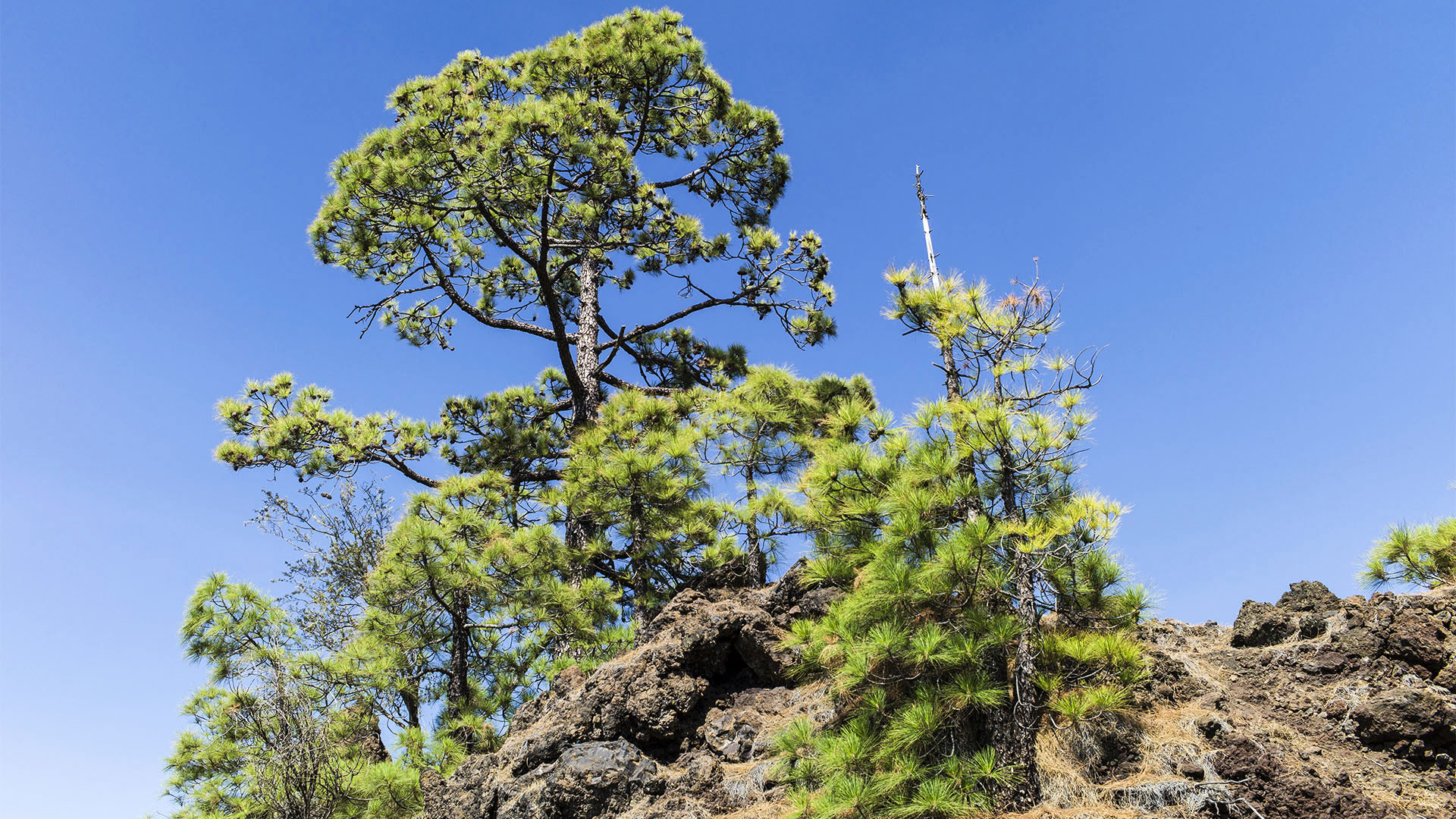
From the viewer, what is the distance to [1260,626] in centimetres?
616

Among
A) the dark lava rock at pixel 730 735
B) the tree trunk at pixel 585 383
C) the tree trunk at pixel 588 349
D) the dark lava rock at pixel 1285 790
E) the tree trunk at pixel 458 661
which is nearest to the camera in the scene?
the dark lava rock at pixel 1285 790

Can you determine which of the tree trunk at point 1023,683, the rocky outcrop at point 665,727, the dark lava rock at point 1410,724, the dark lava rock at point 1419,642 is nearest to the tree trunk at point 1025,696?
the tree trunk at point 1023,683

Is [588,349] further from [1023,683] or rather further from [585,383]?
[1023,683]

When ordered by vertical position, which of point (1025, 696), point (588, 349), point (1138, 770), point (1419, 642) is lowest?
point (1138, 770)

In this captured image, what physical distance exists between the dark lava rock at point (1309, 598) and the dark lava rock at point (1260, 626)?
0.10 meters

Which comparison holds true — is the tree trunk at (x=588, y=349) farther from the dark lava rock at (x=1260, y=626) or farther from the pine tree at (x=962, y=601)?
the dark lava rock at (x=1260, y=626)

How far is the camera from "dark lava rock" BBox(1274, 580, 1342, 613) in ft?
19.9

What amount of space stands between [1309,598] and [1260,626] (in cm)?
40

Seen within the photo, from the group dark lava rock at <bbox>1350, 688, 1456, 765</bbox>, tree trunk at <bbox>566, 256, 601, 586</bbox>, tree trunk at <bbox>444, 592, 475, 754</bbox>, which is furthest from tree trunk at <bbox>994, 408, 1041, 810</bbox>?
tree trunk at <bbox>444, 592, 475, 754</bbox>

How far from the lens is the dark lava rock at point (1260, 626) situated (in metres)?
6.08

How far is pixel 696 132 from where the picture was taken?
1248 cm

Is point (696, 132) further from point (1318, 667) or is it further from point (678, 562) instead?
point (1318, 667)

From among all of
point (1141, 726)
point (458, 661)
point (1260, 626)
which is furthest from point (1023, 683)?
point (458, 661)

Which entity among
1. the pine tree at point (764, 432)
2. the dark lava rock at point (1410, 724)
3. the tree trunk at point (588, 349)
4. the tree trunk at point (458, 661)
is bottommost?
the dark lava rock at point (1410, 724)
